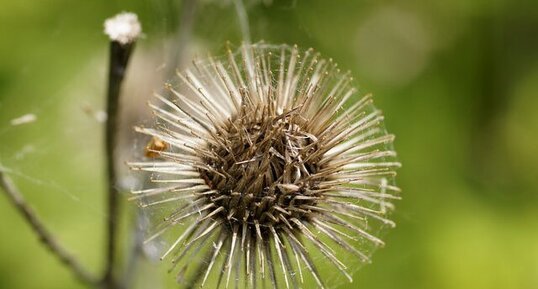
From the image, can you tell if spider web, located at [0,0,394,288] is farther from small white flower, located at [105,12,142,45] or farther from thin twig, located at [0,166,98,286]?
small white flower, located at [105,12,142,45]

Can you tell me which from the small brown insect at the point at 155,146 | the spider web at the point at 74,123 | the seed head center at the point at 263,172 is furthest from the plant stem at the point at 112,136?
the spider web at the point at 74,123

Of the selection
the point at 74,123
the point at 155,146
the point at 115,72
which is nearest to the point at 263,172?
the point at 155,146

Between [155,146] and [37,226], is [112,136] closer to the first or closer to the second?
[155,146]

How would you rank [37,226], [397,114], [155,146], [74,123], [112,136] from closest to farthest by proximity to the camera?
[155,146] → [112,136] → [37,226] → [74,123] → [397,114]

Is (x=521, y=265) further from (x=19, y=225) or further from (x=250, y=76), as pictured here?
(x=19, y=225)

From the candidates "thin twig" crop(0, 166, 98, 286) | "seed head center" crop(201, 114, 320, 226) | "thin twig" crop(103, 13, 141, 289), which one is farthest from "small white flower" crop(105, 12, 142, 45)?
"thin twig" crop(0, 166, 98, 286)

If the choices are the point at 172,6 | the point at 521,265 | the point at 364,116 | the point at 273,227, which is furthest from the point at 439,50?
the point at 273,227
